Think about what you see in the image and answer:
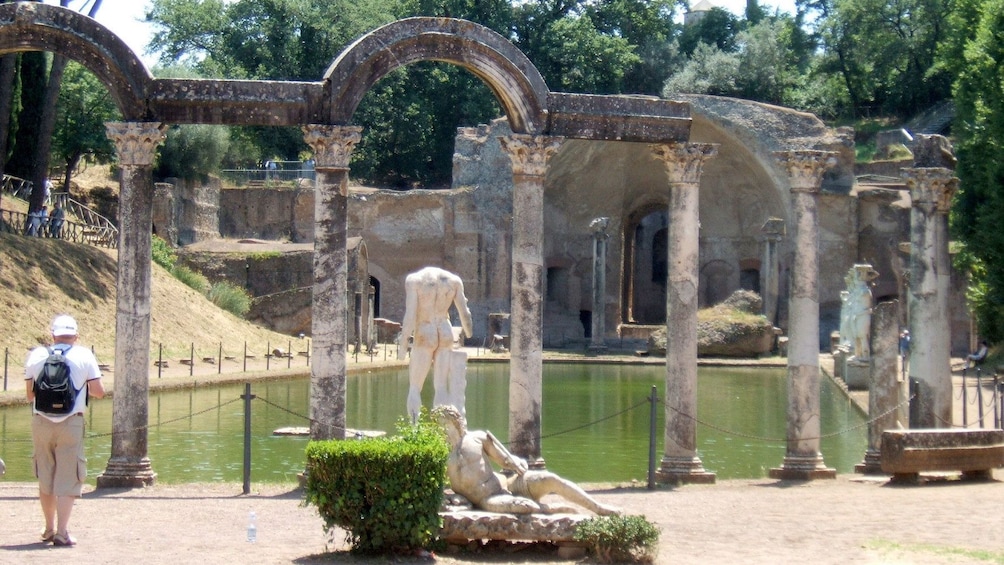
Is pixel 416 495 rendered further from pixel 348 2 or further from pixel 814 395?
pixel 348 2

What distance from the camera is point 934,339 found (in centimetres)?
1630

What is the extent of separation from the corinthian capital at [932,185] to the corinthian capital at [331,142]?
6578 mm

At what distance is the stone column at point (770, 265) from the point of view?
1658 inches

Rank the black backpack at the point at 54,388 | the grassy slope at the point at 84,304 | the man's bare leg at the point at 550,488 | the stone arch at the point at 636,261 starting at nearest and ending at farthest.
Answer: the black backpack at the point at 54,388, the man's bare leg at the point at 550,488, the grassy slope at the point at 84,304, the stone arch at the point at 636,261

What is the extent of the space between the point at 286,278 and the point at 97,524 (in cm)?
3135

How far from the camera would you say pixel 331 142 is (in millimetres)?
13992

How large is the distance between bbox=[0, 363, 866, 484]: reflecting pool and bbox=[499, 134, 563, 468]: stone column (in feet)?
3.90

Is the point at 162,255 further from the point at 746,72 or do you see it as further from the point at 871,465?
the point at 746,72

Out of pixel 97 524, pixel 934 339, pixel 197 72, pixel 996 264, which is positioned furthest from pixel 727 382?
pixel 197 72

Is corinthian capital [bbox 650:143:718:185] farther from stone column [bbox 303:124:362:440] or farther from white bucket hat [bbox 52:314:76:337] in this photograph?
white bucket hat [bbox 52:314:76:337]

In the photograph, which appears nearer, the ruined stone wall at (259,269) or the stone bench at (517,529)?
the stone bench at (517,529)

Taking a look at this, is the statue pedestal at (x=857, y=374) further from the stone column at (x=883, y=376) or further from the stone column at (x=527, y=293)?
the stone column at (x=527, y=293)

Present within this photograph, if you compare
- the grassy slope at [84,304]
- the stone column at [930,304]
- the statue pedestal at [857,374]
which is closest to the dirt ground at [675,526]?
the stone column at [930,304]

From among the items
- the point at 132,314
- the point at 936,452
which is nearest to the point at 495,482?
the point at 132,314
